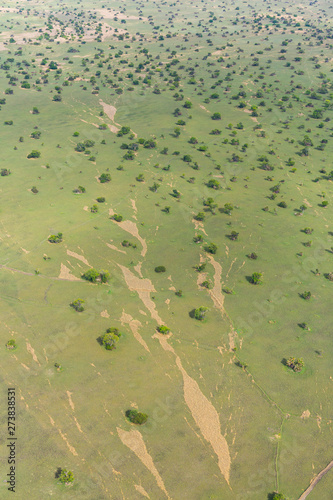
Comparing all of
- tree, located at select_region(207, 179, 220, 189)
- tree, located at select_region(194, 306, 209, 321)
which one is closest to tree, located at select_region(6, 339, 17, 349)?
tree, located at select_region(194, 306, 209, 321)

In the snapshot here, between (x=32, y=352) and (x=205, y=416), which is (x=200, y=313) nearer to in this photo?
(x=205, y=416)

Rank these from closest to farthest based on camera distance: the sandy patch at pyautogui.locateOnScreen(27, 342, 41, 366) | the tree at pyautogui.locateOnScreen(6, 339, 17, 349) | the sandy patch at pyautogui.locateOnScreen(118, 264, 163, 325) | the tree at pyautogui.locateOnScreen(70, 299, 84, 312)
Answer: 1. the sandy patch at pyautogui.locateOnScreen(27, 342, 41, 366)
2. the tree at pyautogui.locateOnScreen(6, 339, 17, 349)
3. the tree at pyautogui.locateOnScreen(70, 299, 84, 312)
4. the sandy patch at pyautogui.locateOnScreen(118, 264, 163, 325)

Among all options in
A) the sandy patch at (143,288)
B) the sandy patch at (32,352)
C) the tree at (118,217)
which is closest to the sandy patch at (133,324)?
the sandy patch at (143,288)

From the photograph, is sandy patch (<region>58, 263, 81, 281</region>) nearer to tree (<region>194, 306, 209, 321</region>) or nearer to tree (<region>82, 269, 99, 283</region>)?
tree (<region>82, 269, 99, 283</region>)

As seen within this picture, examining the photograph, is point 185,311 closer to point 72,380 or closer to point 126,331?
point 126,331

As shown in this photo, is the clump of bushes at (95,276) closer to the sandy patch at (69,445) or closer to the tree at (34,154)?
the sandy patch at (69,445)
